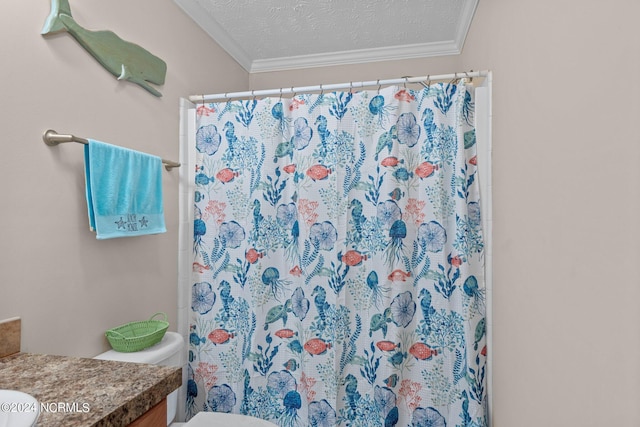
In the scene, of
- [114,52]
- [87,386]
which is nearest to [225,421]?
[87,386]

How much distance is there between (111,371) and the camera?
0.96 metres

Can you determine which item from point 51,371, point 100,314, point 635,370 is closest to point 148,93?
point 100,314

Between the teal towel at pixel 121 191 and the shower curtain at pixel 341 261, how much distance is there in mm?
397

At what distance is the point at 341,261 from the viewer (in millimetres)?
1817

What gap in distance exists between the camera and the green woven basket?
1.44 m

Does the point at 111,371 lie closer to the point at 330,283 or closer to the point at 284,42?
the point at 330,283

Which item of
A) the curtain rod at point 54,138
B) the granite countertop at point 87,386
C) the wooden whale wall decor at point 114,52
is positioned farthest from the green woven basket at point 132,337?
the wooden whale wall decor at point 114,52

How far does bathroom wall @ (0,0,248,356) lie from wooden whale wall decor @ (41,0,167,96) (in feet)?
0.10

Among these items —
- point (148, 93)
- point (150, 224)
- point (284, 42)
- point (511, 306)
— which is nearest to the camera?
point (511, 306)

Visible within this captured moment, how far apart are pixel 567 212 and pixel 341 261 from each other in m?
1.08

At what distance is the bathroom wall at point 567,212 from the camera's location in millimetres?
674

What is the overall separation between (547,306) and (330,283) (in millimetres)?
999

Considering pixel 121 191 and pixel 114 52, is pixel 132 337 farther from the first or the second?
pixel 114 52

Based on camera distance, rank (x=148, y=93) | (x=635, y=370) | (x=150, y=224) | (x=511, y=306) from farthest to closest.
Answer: (x=148, y=93), (x=150, y=224), (x=511, y=306), (x=635, y=370)
